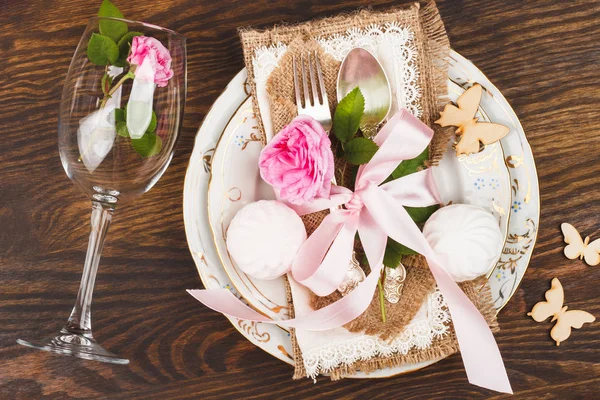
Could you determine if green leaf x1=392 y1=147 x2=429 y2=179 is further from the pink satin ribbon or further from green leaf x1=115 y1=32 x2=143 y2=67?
green leaf x1=115 y1=32 x2=143 y2=67

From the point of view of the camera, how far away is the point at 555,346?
20.3 inches

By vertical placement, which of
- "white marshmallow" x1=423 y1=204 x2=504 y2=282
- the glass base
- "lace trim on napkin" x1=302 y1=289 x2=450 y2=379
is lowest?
"lace trim on napkin" x1=302 y1=289 x2=450 y2=379

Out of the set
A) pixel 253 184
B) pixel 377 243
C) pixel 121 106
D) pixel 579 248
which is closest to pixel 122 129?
pixel 121 106

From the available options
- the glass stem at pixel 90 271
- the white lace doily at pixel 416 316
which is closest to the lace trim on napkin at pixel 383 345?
the white lace doily at pixel 416 316

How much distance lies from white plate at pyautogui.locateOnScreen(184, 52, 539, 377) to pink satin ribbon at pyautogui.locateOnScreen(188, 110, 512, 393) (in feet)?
0.12

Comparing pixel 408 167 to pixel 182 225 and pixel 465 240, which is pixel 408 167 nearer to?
pixel 465 240

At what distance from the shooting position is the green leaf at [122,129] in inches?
15.7

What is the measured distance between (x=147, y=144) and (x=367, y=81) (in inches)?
8.5

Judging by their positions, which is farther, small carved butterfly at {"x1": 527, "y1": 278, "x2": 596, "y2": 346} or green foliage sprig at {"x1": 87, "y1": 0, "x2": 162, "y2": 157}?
small carved butterfly at {"x1": 527, "y1": 278, "x2": 596, "y2": 346}

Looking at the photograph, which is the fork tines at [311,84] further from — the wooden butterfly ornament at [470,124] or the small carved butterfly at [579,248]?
the small carved butterfly at [579,248]

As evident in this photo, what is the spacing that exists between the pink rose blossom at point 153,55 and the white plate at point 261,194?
9cm

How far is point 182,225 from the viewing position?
52 centimetres

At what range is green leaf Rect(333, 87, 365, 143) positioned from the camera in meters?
0.44

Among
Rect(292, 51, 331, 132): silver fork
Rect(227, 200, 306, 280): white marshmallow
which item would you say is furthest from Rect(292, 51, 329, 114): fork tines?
Rect(227, 200, 306, 280): white marshmallow
